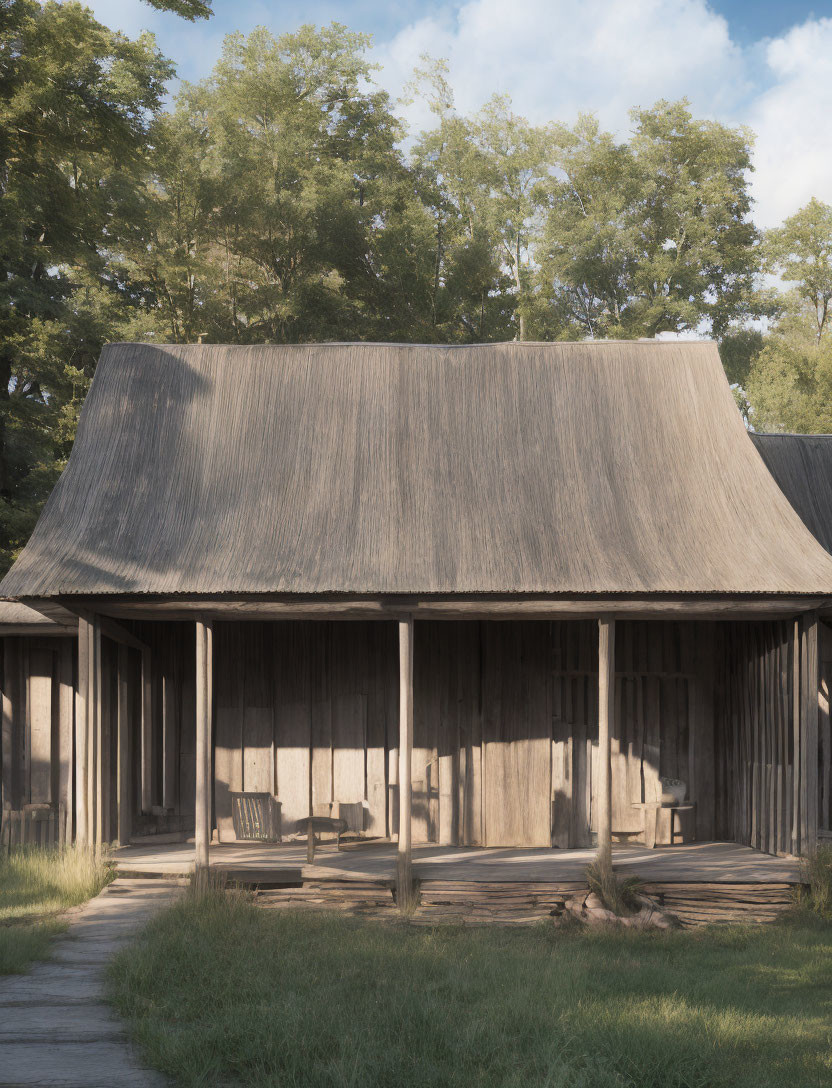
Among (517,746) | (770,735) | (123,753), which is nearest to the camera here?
(770,735)

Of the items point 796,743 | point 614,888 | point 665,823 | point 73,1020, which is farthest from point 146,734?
point 796,743

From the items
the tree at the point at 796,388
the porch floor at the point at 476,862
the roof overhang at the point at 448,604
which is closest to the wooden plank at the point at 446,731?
the porch floor at the point at 476,862

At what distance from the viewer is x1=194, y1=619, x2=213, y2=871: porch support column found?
1123cm

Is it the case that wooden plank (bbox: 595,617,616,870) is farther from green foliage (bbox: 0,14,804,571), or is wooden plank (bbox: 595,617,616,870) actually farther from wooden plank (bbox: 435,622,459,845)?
green foliage (bbox: 0,14,804,571)

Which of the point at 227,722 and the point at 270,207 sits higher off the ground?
the point at 270,207

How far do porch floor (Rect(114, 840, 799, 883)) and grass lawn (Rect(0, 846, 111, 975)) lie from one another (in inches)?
18.6

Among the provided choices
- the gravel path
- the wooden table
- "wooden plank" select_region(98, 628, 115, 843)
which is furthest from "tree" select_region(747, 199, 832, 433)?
the gravel path

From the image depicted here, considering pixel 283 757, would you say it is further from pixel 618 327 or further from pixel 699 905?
pixel 618 327

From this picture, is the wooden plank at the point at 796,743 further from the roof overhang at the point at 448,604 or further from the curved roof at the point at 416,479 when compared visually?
the curved roof at the point at 416,479

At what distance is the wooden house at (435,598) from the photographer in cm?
1142

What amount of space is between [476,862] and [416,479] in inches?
171

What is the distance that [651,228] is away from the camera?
34.4 metres

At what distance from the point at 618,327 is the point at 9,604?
73.3ft

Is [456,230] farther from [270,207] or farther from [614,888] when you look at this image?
[614,888]
